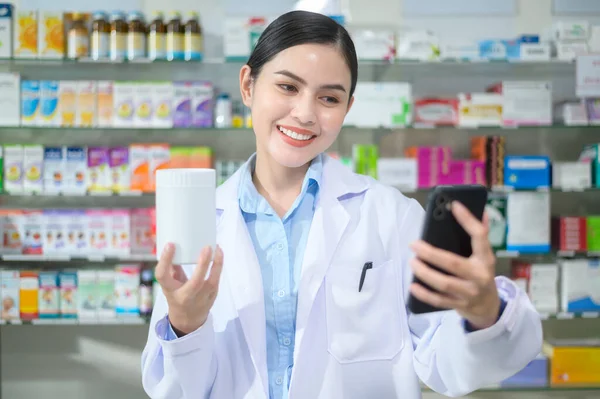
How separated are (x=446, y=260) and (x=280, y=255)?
2.04 feet

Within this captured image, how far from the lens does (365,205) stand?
154 centimetres

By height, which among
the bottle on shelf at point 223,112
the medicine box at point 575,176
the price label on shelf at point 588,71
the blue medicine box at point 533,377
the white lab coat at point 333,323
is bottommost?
the blue medicine box at point 533,377

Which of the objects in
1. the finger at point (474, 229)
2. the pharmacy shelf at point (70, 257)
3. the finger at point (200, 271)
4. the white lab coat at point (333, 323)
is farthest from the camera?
the pharmacy shelf at point (70, 257)

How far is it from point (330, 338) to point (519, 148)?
3.20 metres

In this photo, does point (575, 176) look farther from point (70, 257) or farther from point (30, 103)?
point (30, 103)

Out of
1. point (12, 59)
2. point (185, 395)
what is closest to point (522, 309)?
point (185, 395)

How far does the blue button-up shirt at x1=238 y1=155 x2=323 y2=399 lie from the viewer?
142 cm

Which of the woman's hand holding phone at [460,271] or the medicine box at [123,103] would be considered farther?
the medicine box at [123,103]

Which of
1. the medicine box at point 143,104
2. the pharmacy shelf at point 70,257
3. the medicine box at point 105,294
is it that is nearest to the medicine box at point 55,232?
the pharmacy shelf at point 70,257

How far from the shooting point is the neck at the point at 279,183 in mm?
1567

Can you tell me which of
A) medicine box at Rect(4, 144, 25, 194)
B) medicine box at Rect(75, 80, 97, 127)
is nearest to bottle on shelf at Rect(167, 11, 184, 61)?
medicine box at Rect(75, 80, 97, 127)

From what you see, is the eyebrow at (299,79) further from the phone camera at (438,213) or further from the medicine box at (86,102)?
the medicine box at (86,102)

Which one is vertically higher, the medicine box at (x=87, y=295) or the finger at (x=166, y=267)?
the finger at (x=166, y=267)

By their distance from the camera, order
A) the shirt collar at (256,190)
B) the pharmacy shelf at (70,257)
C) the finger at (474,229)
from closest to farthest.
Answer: the finger at (474,229)
the shirt collar at (256,190)
the pharmacy shelf at (70,257)
